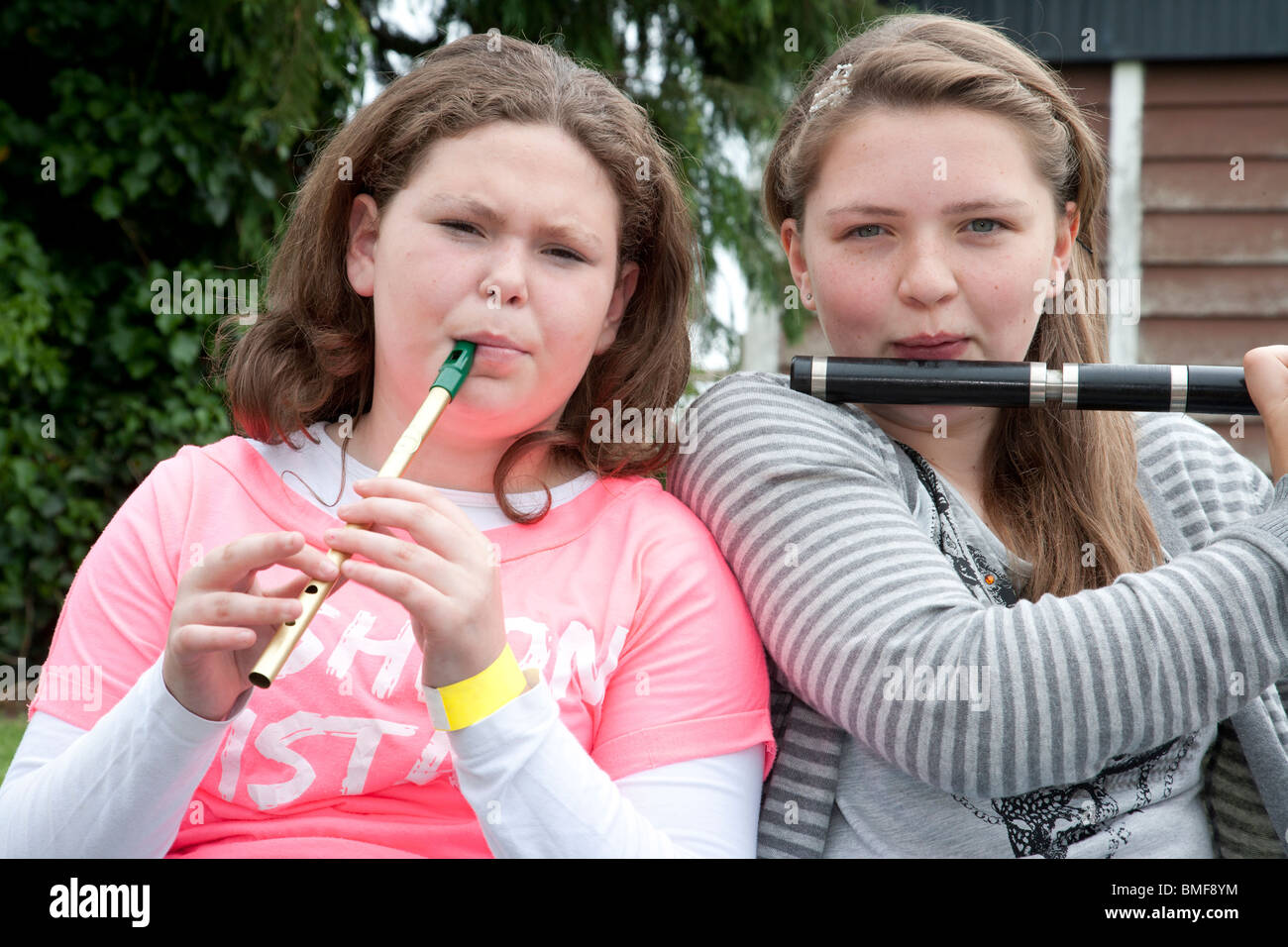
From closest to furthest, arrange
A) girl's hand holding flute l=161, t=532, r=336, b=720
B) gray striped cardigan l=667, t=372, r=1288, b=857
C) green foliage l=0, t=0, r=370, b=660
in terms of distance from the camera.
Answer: girl's hand holding flute l=161, t=532, r=336, b=720 < gray striped cardigan l=667, t=372, r=1288, b=857 < green foliage l=0, t=0, r=370, b=660

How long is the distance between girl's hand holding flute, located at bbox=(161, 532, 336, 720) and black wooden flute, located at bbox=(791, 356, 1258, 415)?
0.68 metres

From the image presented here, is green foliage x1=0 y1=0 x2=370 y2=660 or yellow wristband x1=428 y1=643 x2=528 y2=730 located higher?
green foliage x1=0 y1=0 x2=370 y2=660

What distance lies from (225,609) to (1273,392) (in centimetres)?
119

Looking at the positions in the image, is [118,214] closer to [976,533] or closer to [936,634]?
[976,533]

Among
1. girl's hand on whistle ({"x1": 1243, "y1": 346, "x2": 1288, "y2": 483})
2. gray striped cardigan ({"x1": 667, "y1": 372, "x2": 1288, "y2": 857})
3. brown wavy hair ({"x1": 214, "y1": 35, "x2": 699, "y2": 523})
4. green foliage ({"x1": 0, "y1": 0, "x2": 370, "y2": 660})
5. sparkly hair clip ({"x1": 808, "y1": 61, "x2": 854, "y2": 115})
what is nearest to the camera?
gray striped cardigan ({"x1": 667, "y1": 372, "x2": 1288, "y2": 857})

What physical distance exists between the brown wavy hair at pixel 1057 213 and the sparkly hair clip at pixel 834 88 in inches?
0.4

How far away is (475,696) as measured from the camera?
121 cm

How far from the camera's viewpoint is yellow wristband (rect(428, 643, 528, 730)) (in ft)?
3.99

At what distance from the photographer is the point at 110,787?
1265 mm

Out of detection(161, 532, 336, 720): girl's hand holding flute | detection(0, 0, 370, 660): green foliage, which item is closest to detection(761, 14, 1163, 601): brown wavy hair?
detection(161, 532, 336, 720): girl's hand holding flute

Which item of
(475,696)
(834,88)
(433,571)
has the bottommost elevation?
(475,696)

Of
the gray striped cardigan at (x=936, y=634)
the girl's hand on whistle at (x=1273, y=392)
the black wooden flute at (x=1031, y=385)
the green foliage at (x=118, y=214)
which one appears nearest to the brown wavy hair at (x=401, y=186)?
the gray striped cardigan at (x=936, y=634)

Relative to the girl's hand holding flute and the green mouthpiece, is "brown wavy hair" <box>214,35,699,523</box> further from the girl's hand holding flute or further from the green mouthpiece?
the girl's hand holding flute

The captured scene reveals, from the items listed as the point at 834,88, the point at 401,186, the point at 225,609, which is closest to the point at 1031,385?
the point at 834,88
